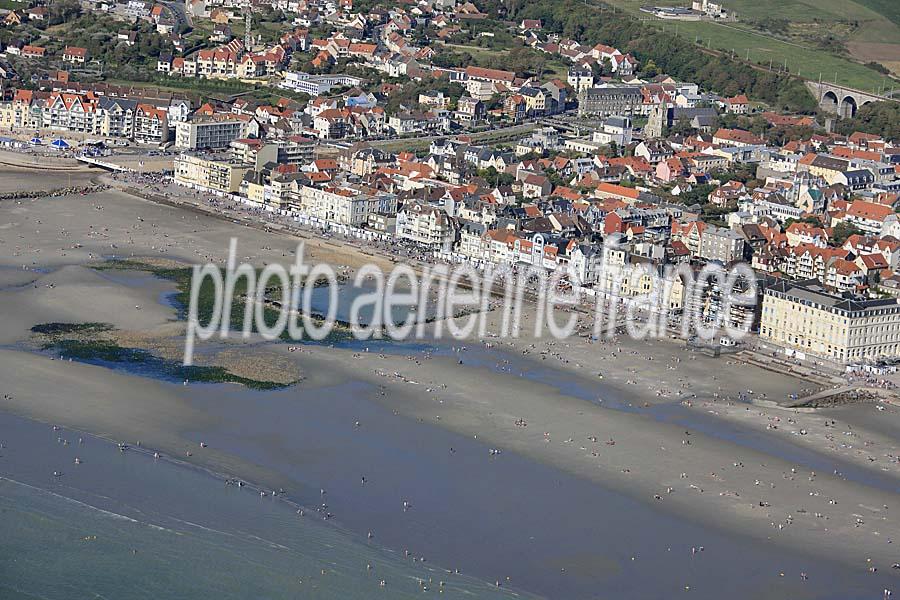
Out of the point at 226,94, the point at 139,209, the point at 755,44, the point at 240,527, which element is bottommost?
the point at 240,527

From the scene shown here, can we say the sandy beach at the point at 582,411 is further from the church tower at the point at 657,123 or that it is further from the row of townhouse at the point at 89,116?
the church tower at the point at 657,123

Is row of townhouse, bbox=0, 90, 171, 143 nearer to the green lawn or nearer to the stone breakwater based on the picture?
the stone breakwater

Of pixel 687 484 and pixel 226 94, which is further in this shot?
pixel 226 94

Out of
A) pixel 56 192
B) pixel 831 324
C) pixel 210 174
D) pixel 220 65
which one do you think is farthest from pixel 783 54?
pixel 831 324

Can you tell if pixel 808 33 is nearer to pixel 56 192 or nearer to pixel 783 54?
pixel 783 54

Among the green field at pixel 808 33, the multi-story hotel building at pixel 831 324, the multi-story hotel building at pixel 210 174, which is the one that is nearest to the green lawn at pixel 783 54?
the green field at pixel 808 33

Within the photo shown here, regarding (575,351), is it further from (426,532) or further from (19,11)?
(19,11)

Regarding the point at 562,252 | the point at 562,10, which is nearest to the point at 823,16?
the point at 562,10

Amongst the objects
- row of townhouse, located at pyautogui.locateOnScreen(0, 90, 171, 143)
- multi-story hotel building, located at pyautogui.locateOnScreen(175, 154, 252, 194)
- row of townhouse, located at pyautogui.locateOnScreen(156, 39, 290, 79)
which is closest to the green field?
row of townhouse, located at pyautogui.locateOnScreen(156, 39, 290, 79)
